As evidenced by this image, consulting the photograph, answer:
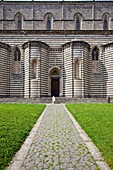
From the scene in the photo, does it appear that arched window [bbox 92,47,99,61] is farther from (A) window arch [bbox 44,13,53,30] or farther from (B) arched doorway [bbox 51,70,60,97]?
(A) window arch [bbox 44,13,53,30]

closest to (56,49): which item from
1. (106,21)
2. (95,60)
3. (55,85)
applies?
(55,85)

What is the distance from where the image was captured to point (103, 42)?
33.2 metres

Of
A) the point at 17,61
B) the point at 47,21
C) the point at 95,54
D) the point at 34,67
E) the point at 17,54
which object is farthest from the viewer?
the point at 47,21

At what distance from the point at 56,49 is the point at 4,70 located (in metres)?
9.63

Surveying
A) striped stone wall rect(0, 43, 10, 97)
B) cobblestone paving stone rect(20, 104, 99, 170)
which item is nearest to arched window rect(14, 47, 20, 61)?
striped stone wall rect(0, 43, 10, 97)

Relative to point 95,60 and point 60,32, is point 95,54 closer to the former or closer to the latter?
point 95,60

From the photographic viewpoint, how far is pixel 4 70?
103 ft

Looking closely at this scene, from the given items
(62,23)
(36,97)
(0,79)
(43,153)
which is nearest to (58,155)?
(43,153)

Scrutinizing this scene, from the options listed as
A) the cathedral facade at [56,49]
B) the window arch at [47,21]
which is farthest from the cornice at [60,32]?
the window arch at [47,21]

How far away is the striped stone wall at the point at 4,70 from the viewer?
30734mm

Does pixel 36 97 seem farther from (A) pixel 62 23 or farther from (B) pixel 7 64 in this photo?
(A) pixel 62 23

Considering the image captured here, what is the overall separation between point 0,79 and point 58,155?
27108mm

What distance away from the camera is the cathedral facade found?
1197 inches

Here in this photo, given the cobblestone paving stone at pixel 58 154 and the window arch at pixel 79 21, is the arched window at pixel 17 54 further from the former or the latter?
the cobblestone paving stone at pixel 58 154
